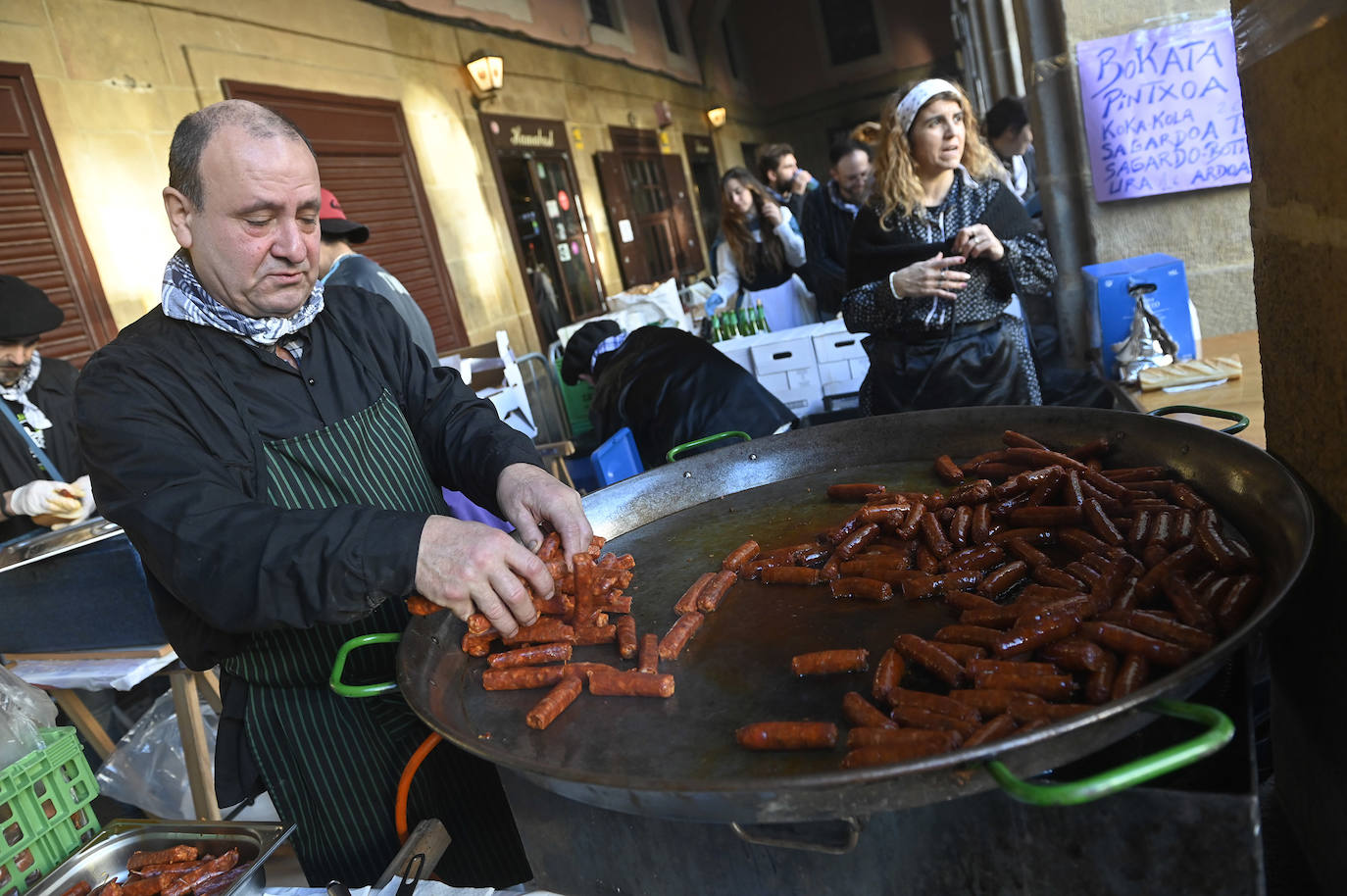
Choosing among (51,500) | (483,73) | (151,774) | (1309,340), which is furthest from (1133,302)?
(483,73)

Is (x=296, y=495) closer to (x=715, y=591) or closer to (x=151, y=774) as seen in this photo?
(x=715, y=591)

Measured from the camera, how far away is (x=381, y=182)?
802 cm

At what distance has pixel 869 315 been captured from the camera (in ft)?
12.1

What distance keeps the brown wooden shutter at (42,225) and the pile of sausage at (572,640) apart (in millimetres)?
→ 4634

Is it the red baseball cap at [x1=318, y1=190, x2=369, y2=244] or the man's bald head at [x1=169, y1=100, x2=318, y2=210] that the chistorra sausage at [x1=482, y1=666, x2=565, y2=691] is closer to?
the man's bald head at [x1=169, y1=100, x2=318, y2=210]

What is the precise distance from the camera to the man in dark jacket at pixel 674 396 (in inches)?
192

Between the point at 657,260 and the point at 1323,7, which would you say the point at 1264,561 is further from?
the point at 657,260

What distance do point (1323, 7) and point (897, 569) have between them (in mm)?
1166

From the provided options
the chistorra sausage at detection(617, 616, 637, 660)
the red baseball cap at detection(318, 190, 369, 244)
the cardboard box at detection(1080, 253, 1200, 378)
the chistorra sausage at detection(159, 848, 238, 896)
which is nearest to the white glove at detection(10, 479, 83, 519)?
the red baseball cap at detection(318, 190, 369, 244)

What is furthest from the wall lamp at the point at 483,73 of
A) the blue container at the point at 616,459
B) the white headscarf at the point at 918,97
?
the white headscarf at the point at 918,97

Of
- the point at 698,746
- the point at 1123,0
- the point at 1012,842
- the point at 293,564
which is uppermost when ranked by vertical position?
the point at 1123,0

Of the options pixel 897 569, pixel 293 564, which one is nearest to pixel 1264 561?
pixel 897 569

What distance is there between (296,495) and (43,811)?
0.94 metres

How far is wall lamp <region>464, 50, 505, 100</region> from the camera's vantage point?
9.58m
